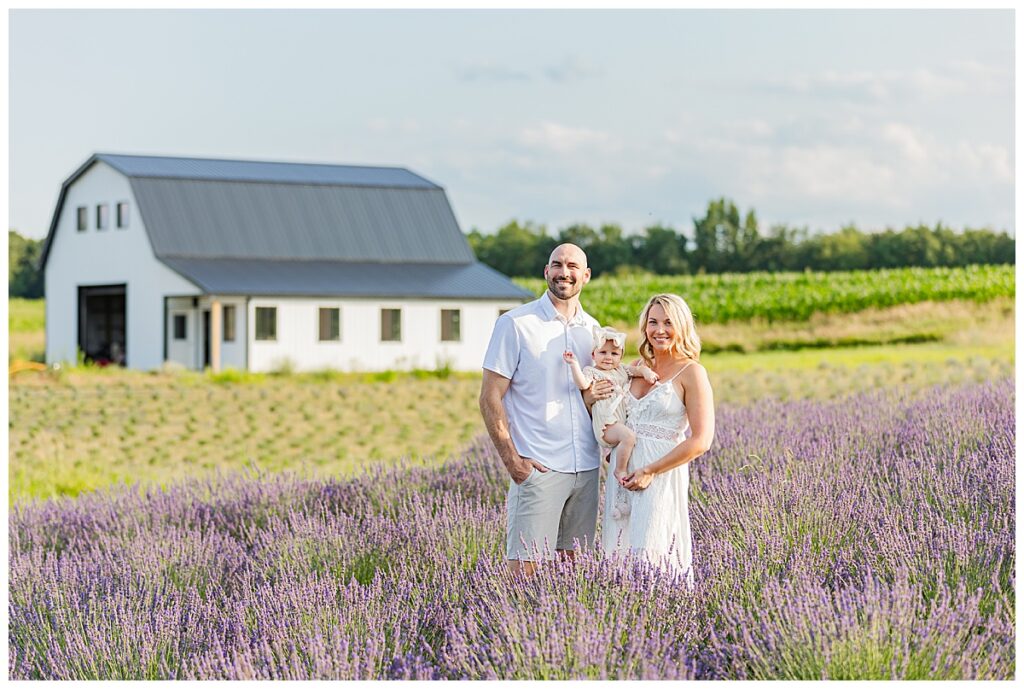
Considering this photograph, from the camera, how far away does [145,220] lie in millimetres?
30922

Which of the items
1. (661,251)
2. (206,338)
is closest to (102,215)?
(206,338)

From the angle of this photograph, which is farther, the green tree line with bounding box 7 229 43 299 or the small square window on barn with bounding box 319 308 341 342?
the green tree line with bounding box 7 229 43 299

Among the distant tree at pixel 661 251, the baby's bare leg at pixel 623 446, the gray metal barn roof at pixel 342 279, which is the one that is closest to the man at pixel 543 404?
the baby's bare leg at pixel 623 446

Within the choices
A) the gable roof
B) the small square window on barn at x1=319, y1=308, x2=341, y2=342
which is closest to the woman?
the gable roof

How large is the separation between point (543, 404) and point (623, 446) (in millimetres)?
417

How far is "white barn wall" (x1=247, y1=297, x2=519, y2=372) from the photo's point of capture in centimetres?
2916

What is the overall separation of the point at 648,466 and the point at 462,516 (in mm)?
1558

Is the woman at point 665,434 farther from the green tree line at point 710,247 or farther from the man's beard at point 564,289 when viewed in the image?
the green tree line at point 710,247

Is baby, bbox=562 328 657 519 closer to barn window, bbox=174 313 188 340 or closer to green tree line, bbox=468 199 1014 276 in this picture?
barn window, bbox=174 313 188 340

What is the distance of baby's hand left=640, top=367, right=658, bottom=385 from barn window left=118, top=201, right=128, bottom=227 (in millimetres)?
29060

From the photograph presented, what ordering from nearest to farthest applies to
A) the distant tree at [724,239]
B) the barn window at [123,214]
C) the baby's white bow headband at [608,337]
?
the baby's white bow headband at [608,337]
the barn window at [123,214]
the distant tree at [724,239]

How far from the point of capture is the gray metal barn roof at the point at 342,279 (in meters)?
29.2

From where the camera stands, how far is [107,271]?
32.8 metres

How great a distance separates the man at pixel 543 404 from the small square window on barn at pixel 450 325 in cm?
2602
